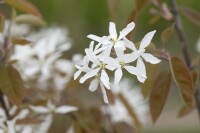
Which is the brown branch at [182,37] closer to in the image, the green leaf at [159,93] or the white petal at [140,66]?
the green leaf at [159,93]

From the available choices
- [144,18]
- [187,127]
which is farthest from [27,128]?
[144,18]

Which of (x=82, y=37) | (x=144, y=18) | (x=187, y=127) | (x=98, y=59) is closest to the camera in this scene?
(x=98, y=59)

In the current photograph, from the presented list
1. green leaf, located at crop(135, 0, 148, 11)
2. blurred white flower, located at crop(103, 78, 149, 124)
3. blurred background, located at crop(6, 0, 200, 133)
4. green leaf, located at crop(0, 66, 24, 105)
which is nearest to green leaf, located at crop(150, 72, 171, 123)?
green leaf, located at crop(135, 0, 148, 11)

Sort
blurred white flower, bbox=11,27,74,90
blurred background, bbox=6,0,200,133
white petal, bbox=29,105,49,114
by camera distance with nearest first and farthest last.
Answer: white petal, bbox=29,105,49,114
blurred white flower, bbox=11,27,74,90
blurred background, bbox=6,0,200,133

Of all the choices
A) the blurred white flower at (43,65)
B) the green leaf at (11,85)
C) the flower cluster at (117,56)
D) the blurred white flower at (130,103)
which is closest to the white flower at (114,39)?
the flower cluster at (117,56)

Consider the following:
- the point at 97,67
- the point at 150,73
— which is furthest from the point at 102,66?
the point at 150,73

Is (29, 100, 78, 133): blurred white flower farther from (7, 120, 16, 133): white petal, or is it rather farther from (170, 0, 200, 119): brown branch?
(170, 0, 200, 119): brown branch

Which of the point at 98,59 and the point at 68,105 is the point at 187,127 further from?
the point at 98,59
